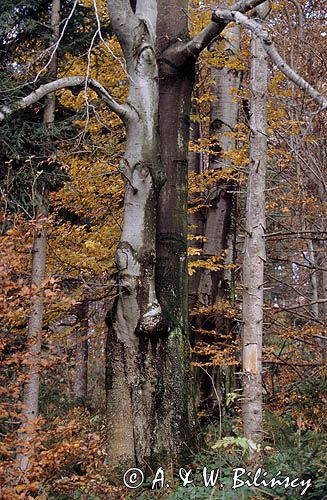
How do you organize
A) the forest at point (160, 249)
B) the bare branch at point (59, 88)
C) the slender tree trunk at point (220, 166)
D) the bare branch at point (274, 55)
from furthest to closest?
the slender tree trunk at point (220, 166) → the bare branch at point (59, 88) → the forest at point (160, 249) → the bare branch at point (274, 55)

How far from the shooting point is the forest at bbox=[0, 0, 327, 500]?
5324 millimetres

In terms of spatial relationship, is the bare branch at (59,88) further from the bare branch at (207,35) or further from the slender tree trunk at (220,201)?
the slender tree trunk at (220,201)

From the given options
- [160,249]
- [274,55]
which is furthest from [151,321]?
[274,55]

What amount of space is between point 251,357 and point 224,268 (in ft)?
15.7

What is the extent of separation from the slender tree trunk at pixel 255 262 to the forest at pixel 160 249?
0.06ft

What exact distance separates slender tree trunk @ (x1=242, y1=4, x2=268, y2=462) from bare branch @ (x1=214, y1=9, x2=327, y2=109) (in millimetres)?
685

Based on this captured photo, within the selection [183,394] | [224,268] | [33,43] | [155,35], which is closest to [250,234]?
[183,394]

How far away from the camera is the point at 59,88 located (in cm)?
639

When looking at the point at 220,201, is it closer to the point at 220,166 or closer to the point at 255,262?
the point at 220,166

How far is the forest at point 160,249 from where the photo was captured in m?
5.32

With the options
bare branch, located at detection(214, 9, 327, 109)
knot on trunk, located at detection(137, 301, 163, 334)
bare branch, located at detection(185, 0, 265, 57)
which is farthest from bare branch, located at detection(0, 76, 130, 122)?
knot on trunk, located at detection(137, 301, 163, 334)

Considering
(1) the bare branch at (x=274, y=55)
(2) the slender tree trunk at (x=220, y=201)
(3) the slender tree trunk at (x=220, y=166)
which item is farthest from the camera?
(3) the slender tree trunk at (x=220, y=166)

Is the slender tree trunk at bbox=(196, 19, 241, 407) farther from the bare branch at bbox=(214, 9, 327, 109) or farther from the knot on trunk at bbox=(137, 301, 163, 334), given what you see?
the bare branch at bbox=(214, 9, 327, 109)

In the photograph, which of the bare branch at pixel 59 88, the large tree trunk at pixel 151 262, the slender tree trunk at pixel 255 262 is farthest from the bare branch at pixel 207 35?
the bare branch at pixel 59 88
